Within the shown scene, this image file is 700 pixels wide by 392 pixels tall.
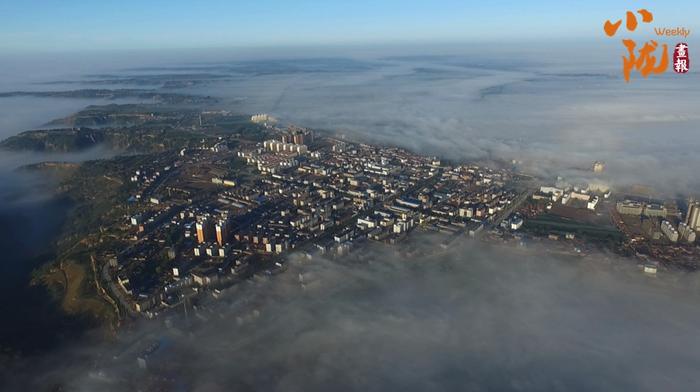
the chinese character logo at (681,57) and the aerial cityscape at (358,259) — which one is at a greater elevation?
the chinese character logo at (681,57)

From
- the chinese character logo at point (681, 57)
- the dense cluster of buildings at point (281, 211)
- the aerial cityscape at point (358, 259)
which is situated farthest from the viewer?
the chinese character logo at point (681, 57)

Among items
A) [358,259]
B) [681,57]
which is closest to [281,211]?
[358,259]

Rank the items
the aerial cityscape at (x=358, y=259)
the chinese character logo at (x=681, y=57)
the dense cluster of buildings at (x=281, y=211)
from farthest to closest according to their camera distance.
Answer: the chinese character logo at (x=681, y=57) < the dense cluster of buildings at (x=281, y=211) < the aerial cityscape at (x=358, y=259)

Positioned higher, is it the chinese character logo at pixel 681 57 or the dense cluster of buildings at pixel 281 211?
the chinese character logo at pixel 681 57

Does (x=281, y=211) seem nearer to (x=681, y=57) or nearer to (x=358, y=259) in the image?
(x=358, y=259)

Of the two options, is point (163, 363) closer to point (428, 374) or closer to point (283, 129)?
point (428, 374)

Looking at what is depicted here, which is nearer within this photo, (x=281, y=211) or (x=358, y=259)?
(x=358, y=259)

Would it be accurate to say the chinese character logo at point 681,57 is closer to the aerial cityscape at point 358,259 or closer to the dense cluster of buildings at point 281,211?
the aerial cityscape at point 358,259

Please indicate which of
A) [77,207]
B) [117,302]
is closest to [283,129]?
[77,207]

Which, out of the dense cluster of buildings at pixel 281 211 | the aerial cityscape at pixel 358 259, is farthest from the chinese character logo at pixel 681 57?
the dense cluster of buildings at pixel 281 211

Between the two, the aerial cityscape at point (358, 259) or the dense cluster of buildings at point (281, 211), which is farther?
the dense cluster of buildings at point (281, 211)

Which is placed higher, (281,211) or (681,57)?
(681,57)

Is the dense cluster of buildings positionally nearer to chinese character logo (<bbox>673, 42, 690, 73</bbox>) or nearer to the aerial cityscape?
the aerial cityscape
